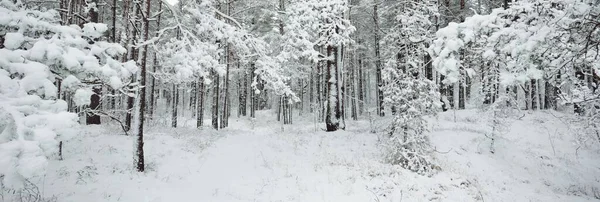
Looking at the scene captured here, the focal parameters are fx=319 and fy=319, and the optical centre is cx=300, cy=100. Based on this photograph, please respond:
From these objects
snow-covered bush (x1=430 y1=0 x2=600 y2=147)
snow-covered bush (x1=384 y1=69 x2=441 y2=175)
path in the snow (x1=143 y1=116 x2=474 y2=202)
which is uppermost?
snow-covered bush (x1=430 y1=0 x2=600 y2=147)

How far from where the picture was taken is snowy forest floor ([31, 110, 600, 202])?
7918 mm

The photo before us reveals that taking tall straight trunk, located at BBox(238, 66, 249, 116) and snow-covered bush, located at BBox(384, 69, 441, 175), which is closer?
snow-covered bush, located at BBox(384, 69, 441, 175)

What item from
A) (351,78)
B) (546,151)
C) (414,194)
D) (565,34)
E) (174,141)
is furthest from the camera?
(351,78)

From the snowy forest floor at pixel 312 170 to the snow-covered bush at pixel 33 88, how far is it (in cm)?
407

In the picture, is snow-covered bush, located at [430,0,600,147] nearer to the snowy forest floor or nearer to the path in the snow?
the snowy forest floor

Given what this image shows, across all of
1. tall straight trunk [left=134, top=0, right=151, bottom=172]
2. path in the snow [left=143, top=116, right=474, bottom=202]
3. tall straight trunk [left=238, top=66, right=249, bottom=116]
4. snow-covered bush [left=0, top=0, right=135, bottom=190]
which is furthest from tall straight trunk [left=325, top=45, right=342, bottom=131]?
tall straight trunk [left=238, top=66, right=249, bottom=116]

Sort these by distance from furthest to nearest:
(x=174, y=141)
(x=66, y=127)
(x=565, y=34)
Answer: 1. (x=174, y=141)
2. (x=565, y=34)
3. (x=66, y=127)

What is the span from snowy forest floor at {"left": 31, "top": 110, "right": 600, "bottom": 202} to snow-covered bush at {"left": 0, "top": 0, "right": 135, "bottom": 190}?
407 cm

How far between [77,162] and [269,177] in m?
5.73

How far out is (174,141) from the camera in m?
12.8

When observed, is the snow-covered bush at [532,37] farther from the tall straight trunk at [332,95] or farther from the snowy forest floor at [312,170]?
the tall straight trunk at [332,95]

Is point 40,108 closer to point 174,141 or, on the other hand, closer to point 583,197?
point 174,141

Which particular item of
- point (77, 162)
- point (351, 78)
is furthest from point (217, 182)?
point (351, 78)

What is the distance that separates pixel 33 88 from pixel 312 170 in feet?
24.0
